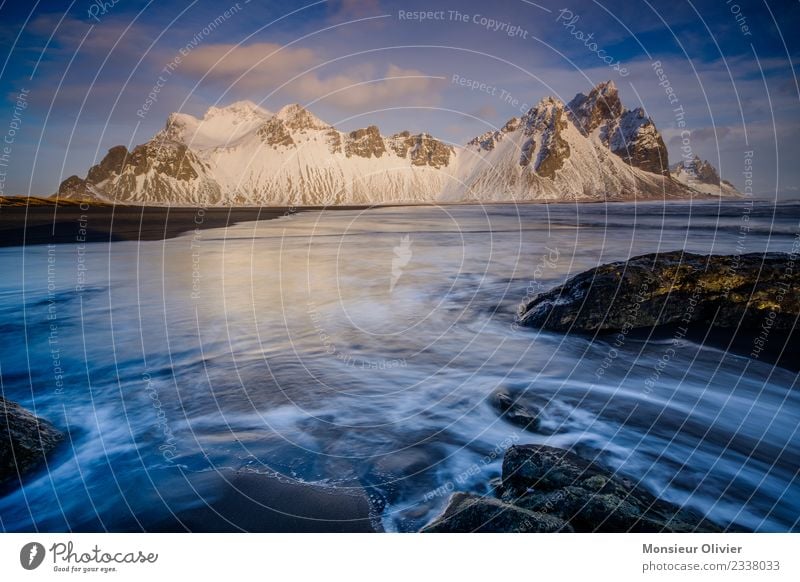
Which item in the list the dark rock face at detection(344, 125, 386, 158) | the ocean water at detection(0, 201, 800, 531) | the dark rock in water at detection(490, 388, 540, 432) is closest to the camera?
the ocean water at detection(0, 201, 800, 531)

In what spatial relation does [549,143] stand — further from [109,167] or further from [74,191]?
[109,167]

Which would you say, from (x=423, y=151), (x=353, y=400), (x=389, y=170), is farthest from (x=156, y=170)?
(x=353, y=400)

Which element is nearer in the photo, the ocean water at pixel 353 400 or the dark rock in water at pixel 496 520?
the dark rock in water at pixel 496 520

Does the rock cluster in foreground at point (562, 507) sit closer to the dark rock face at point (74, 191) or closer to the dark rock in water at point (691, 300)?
the dark rock in water at point (691, 300)

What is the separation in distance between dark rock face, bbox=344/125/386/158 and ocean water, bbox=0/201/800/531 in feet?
590

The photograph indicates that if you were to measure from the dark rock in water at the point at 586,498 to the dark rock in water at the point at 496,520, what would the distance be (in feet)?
0.26

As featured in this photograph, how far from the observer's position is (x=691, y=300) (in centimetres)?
734

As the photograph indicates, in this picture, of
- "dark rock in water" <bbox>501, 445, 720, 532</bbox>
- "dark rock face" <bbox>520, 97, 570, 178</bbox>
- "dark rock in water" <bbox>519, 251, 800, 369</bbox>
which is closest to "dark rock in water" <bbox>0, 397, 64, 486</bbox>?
"dark rock in water" <bbox>501, 445, 720, 532</bbox>

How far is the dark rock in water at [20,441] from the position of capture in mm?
3756

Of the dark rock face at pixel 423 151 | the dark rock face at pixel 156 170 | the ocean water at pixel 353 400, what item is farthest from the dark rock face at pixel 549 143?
the ocean water at pixel 353 400

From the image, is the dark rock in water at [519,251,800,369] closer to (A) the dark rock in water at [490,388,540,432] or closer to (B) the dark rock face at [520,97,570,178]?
(A) the dark rock in water at [490,388,540,432]

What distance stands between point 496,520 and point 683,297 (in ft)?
19.7

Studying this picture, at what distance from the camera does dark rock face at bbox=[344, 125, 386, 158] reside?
181m

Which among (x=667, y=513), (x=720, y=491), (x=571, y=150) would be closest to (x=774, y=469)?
(x=720, y=491)
